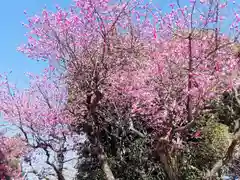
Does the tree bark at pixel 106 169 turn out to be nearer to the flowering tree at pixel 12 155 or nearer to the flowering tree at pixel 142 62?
the flowering tree at pixel 142 62

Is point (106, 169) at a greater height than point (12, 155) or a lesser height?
lesser

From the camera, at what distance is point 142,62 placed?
8461 mm

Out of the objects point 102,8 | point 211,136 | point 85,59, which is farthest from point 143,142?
point 102,8

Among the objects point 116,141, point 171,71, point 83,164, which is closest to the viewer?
point 171,71

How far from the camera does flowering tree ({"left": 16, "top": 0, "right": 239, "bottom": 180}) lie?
6.29m

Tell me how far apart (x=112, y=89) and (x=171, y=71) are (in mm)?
2240

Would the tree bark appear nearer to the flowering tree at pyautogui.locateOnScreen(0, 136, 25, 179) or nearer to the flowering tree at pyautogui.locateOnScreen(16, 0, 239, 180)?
the flowering tree at pyautogui.locateOnScreen(16, 0, 239, 180)

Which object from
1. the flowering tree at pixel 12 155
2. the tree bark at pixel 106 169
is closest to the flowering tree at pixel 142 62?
the tree bark at pixel 106 169

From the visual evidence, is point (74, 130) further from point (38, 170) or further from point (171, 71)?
point (171, 71)

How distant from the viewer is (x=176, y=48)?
7.34 meters

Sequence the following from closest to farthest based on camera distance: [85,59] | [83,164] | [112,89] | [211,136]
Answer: [85,59], [112,89], [211,136], [83,164]

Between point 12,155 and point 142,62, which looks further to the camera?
point 12,155

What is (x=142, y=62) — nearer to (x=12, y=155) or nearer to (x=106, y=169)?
(x=106, y=169)

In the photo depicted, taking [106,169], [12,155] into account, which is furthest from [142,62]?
[12,155]
